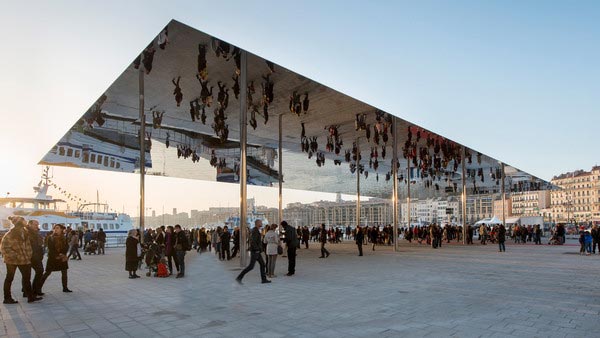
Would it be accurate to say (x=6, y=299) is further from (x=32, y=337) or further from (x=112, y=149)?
(x=112, y=149)

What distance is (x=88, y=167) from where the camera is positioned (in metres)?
23.9

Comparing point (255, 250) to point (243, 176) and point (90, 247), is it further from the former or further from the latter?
point (90, 247)

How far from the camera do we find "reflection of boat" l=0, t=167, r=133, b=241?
29.8 metres

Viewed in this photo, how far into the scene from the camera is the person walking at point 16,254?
7.23 meters

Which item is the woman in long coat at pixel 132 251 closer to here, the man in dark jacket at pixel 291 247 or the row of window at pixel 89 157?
the man in dark jacket at pixel 291 247

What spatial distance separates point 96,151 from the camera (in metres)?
22.2

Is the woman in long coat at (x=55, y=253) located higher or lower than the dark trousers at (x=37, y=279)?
higher

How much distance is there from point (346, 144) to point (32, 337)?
2314 centimetres

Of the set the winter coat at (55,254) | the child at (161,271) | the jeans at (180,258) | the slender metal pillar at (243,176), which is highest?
the slender metal pillar at (243,176)

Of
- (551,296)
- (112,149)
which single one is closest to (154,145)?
(112,149)

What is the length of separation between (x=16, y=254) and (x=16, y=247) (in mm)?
120

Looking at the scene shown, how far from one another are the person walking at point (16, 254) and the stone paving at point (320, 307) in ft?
1.00

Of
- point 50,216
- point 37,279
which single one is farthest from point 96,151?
point 37,279

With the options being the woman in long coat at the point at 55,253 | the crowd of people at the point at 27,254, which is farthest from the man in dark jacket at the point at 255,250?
the crowd of people at the point at 27,254
